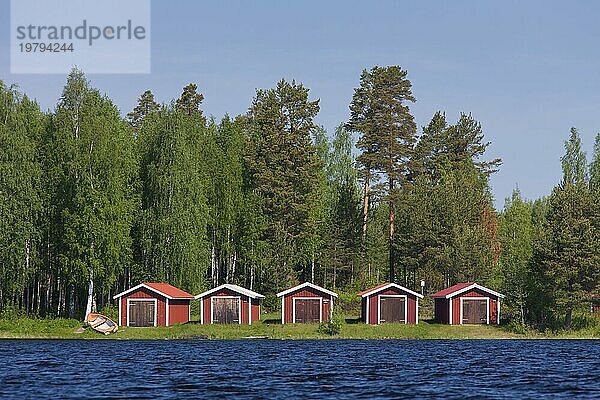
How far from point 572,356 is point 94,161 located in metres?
38.3

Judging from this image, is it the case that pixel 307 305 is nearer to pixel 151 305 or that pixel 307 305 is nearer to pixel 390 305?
pixel 390 305

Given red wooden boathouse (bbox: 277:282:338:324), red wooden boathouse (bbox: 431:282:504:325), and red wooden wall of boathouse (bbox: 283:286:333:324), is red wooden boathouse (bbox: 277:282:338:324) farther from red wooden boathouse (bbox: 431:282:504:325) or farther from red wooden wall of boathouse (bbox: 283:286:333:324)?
red wooden boathouse (bbox: 431:282:504:325)

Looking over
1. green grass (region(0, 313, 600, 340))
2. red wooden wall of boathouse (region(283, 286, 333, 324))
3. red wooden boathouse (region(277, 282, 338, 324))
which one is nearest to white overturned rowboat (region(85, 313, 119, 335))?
green grass (region(0, 313, 600, 340))

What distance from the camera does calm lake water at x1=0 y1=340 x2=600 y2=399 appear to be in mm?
37219

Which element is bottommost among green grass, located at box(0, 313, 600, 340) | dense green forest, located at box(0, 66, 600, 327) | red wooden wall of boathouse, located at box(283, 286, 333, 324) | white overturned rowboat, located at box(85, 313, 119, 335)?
green grass, located at box(0, 313, 600, 340)

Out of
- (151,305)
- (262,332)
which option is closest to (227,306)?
(262,332)

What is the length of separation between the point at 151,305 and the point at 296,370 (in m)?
35.5

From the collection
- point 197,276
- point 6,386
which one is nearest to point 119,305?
point 197,276

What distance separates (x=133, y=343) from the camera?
228 ft

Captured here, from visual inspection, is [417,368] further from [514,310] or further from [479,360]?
[514,310]

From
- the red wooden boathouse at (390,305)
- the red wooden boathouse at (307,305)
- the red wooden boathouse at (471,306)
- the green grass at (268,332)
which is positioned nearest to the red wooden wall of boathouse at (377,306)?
the red wooden boathouse at (390,305)

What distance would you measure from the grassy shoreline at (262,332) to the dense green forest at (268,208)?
266 cm

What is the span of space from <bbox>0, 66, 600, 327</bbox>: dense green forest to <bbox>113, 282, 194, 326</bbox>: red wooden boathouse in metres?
1.91

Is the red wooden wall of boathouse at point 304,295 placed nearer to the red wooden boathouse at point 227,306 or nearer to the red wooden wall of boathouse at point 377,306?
the red wooden boathouse at point 227,306
